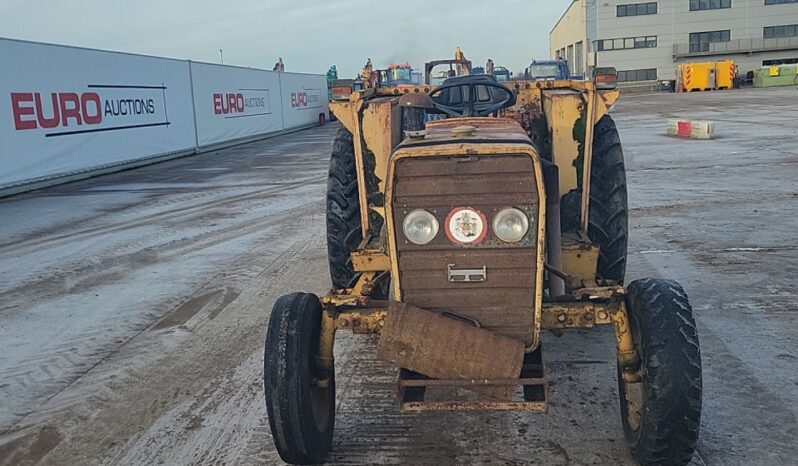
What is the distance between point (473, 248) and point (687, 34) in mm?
61312

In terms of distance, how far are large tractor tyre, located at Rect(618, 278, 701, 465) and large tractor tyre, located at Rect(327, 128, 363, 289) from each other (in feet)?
7.69

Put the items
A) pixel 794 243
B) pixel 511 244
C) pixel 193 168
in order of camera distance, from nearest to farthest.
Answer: pixel 511 244, pixel 794 243, pixel 193 168

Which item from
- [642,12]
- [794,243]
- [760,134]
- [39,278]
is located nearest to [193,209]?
[39,278]

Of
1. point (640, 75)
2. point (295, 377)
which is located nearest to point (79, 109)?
point (295, 377)

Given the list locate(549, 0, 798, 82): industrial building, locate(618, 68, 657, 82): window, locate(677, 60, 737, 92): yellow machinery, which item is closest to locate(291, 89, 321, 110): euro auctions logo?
locate(677, 60, 737, 92): yellow machinery

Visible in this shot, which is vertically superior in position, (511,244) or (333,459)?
(511,244)

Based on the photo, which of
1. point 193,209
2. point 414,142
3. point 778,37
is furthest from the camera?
point 778,37

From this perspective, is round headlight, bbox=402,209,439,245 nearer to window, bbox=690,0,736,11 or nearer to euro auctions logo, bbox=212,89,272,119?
euro auctions logo, bbox=212,89,272,119

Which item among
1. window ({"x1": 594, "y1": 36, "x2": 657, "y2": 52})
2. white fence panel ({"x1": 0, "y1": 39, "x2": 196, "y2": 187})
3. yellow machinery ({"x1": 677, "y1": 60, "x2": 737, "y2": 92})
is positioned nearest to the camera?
white fence panel ({"x1": 0, "y1": 39, "x2": 196, "y2": 187})

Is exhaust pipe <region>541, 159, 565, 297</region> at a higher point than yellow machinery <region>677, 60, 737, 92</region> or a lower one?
lower

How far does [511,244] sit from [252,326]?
9.84ft

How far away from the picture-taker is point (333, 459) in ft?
11.8

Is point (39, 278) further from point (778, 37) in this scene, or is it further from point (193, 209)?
point (778, 37)

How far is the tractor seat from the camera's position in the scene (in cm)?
469
